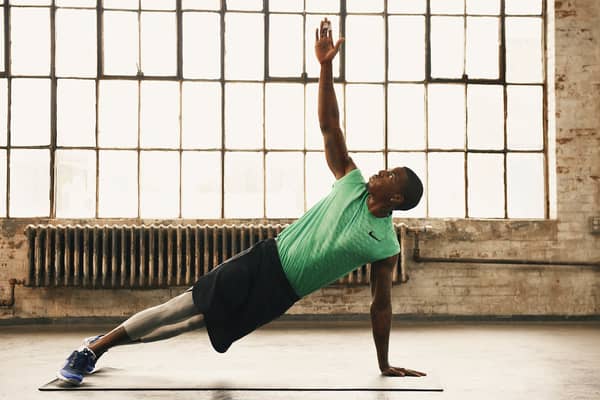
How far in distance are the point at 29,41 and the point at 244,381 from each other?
427 centimetres

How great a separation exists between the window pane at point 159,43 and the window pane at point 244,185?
3.11 ft

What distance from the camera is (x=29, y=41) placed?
629 cm

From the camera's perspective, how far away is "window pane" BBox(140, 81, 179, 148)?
6.29m

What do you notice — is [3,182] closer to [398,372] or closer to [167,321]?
[167,321]

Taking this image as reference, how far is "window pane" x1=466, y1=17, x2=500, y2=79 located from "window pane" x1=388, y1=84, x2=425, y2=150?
0.51m

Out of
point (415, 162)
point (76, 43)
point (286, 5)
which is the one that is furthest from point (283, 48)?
point (76, 43)

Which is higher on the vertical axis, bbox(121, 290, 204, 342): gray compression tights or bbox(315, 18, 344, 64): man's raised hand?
bbox(315, 18, 344, 64): man's raised hand

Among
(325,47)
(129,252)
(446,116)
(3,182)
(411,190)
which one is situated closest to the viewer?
(411,190)

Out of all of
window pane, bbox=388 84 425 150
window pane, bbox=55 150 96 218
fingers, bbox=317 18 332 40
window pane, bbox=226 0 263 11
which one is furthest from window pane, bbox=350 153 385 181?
fingers, bbox=317 18 332 40

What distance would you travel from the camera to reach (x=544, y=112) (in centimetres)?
654

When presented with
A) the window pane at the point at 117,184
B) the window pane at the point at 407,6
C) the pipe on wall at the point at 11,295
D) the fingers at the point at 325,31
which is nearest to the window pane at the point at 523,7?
the window pane at the point at 407,6

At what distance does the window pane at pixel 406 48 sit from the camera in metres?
6.50

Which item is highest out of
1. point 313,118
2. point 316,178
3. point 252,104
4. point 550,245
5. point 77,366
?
point 252,104

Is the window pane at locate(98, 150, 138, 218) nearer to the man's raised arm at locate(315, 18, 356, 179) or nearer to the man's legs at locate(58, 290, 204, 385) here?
the man's legs at locate(58, 290, 204, 385)
